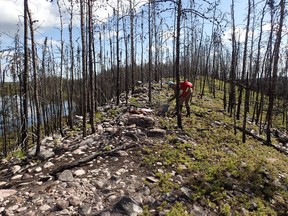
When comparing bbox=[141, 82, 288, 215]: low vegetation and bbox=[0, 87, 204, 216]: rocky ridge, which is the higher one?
bbox=[0, 87, 204, 216]: rocky ridge

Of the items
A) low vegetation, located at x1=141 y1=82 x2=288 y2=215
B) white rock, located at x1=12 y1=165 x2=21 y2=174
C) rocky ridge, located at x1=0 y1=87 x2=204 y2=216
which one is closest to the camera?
rocky ridge, located at x1=0 y1=87 x2=204 y2=216

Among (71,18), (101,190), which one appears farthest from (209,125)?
(71,18)

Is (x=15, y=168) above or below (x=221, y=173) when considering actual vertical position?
above

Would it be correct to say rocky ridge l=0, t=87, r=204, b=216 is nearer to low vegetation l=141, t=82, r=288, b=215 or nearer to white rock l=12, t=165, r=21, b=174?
white rock l=12, t=165, r=21, b=174

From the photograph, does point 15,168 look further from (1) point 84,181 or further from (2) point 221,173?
(2) point 221,173

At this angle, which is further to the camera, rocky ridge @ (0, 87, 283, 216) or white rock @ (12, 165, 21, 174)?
white rock @ (12, 165, 21, 174)

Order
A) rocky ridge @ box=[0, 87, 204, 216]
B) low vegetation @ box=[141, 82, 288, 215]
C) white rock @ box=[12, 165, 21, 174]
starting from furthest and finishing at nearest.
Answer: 1. white rock @ box=[12, 165, 21, 174]
2. low vegetation @ box=[141, 82, 288, 215]
3. rocky ridge @ box=[0, 87, 204, 216]

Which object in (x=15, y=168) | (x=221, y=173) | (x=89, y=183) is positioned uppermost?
(x=89, y=183)

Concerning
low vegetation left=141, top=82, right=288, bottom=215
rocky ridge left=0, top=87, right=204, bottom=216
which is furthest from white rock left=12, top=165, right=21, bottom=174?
low vegetation left=141, top=82, right=288, bottom=215

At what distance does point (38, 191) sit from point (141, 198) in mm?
2256

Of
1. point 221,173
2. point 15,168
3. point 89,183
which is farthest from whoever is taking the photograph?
point 221,173

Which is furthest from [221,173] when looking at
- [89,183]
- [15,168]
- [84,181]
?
[15,168]

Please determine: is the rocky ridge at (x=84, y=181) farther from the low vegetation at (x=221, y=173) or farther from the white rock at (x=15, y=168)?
the low vegetation at (x=221, y=173)

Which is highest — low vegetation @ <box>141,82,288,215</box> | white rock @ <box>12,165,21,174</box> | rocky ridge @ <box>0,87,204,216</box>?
rocky ridge @ <box>0,87,204,216</box>
